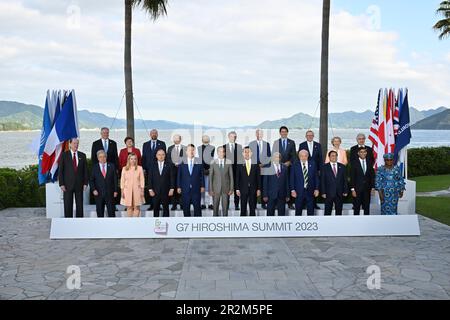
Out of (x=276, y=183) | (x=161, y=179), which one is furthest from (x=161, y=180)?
(x=276, y=183)

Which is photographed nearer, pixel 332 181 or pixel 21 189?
pixel 332 181

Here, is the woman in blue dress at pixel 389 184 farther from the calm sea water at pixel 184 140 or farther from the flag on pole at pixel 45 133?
the flag on pole at pixel 45 133

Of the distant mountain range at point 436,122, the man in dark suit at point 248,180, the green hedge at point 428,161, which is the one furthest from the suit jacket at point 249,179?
the distant mountain range at point 436,122

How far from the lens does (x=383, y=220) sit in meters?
8.68

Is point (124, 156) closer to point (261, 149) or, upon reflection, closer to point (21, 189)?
point (261, 149)

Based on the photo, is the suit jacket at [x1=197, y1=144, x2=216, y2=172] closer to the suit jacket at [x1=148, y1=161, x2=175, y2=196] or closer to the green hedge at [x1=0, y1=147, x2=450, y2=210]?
the suit jacket at [x1=148, y1=161, x2=175, y2=196]

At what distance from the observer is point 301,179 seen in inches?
377

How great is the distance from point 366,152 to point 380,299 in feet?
17.1

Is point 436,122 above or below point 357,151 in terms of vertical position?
above

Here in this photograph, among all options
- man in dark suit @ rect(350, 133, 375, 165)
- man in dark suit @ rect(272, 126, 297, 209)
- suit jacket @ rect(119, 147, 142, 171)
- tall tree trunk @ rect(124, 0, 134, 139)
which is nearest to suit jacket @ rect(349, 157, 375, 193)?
man in dark suit @ rect(350, 133, 375, 165)

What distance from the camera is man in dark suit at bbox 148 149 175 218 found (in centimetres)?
952

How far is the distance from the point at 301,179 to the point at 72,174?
16.9 ft

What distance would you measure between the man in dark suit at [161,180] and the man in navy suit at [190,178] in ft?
0.74

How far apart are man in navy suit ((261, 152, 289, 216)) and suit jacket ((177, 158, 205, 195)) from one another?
1.48 meters
